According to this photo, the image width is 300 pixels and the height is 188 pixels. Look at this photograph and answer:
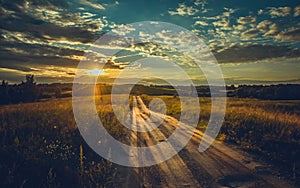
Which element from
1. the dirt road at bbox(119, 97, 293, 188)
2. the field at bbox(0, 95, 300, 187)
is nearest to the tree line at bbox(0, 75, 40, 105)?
the field at bbox(0, 95, 300, 187)

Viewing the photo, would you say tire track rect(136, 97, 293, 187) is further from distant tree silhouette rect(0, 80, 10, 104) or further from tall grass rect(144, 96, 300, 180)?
distant tree silhouette rect(0, 80, 10, 104)

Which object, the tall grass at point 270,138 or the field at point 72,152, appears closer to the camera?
the field at point 72,152

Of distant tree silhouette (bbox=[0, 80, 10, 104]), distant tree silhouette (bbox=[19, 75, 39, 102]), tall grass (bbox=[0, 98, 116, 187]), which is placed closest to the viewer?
tall grass (bbox=[0, 98, 116, 187])

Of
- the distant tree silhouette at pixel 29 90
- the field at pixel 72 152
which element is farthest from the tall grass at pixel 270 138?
the distant tree silhouette at pixel 29 90

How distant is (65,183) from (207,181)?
348 cm

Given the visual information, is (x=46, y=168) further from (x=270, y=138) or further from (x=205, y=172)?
(x=270, y=138)

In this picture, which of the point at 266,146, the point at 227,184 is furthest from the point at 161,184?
the point at 266,146

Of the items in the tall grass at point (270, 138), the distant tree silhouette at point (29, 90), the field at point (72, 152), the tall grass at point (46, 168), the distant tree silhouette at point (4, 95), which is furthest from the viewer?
the distant tree silhouette at point (29, 90)

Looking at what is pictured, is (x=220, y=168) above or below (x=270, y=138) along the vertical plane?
below

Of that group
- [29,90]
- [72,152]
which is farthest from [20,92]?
[72,152]

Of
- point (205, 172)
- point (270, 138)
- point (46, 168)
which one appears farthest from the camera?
point (270, 138)

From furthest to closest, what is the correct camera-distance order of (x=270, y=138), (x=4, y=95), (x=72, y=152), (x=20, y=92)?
(x=20, y=92)
(x=4, y=95)
(x=270, y=138)
(x=72, y=152)

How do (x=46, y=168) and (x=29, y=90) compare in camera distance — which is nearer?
(x=46, y=168)

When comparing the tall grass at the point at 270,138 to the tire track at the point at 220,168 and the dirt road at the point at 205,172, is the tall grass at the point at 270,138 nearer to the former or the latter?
the dirt road at the point at 205,172
